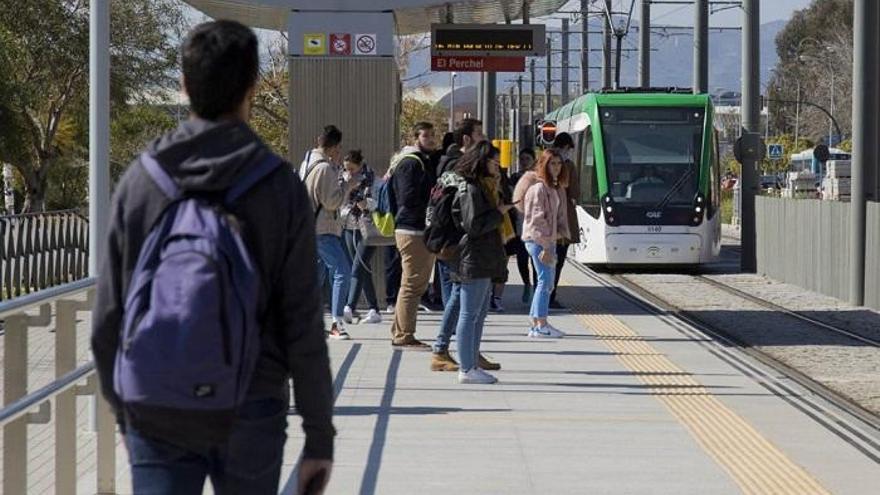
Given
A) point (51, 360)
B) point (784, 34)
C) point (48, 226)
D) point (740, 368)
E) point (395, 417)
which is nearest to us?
point (51, 360)

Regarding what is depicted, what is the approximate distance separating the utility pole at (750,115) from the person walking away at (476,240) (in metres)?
18.2

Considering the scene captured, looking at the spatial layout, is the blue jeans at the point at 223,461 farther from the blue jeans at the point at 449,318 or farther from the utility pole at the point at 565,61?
the utility pole at the point at 565,61

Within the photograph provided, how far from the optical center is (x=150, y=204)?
4164mm

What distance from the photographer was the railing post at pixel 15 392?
635 centimetres

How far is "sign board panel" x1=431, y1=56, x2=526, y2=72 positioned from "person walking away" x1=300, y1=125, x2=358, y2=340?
6766 millimetres

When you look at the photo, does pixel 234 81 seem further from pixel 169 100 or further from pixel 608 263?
pixel 169 100

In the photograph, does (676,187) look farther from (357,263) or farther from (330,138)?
(330,138)

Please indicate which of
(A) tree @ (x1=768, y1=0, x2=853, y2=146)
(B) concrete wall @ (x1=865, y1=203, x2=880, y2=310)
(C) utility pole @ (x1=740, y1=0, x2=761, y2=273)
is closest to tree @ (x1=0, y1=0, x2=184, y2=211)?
(C) utility pole @ (x1=740, y1=0, x2=761, y2=273)

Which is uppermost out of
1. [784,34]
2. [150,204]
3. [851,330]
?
[784,34]

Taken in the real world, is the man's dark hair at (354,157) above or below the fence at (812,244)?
above

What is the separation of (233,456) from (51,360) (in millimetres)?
3005

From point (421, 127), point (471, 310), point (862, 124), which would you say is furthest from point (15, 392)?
point (862, 124)

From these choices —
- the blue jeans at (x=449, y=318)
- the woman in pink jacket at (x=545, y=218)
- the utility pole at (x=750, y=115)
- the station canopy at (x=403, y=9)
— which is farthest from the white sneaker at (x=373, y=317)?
the utility pole at (x=750, y=115)

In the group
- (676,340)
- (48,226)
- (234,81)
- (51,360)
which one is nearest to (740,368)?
(676,340)
